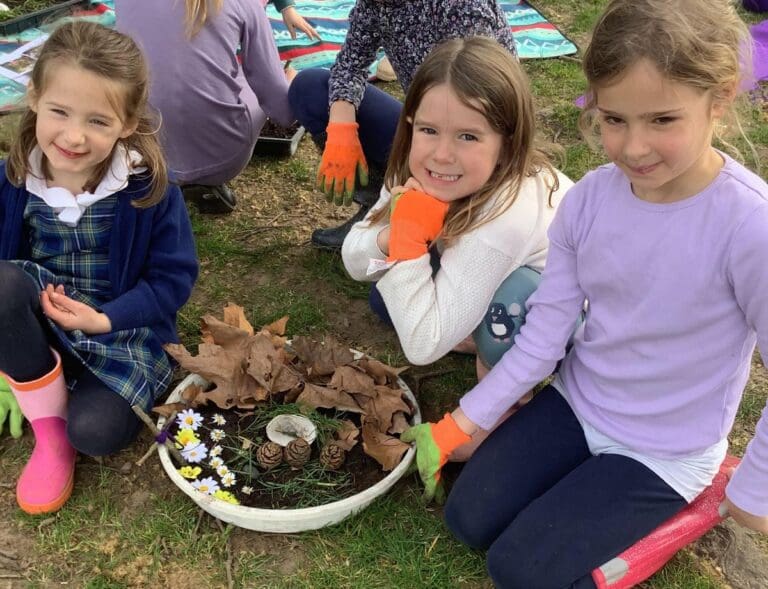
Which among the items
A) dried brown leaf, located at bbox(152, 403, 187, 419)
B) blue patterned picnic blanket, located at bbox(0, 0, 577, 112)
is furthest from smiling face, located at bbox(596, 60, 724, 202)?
blue patterned picnic blanket, located at bbox(0, 0, 577, 112)

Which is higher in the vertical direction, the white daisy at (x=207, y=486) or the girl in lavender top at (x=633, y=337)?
the girl in lavender top at (x=633, y=337)

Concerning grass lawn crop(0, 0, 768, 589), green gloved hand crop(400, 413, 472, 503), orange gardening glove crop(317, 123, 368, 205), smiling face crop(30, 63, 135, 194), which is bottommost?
grass lawn crop(0, 0, 768, 589)

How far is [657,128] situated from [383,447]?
0.91 meters

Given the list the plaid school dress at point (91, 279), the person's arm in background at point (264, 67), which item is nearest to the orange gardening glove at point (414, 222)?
the plaid school dress at point (91, 279)

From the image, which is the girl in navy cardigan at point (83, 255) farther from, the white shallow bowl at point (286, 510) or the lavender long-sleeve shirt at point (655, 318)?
the lavender long-sleeve shirt at point (655, 318)

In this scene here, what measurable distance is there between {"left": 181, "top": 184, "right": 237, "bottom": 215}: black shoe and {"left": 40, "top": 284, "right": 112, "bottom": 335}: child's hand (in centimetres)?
98

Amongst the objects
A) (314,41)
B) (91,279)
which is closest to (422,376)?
(91,279)

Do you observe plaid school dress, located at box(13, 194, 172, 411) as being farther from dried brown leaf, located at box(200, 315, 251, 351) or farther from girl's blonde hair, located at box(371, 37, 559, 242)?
girl's blonde hair, located at box(371, 37, 559, 242)

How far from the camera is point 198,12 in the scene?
2.14 m

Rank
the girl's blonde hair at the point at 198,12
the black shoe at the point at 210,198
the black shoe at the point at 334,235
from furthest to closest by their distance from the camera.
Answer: the black shoe at the point at 210,198 < the black shoe at the point at 334,235 < the girl's blonde hair at the point at 198,12

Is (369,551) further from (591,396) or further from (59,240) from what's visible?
(59,240)

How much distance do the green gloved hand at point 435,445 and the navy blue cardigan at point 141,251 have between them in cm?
72

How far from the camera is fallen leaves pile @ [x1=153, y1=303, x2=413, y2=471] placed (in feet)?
5.85

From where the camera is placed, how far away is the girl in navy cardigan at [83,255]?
163 cm
